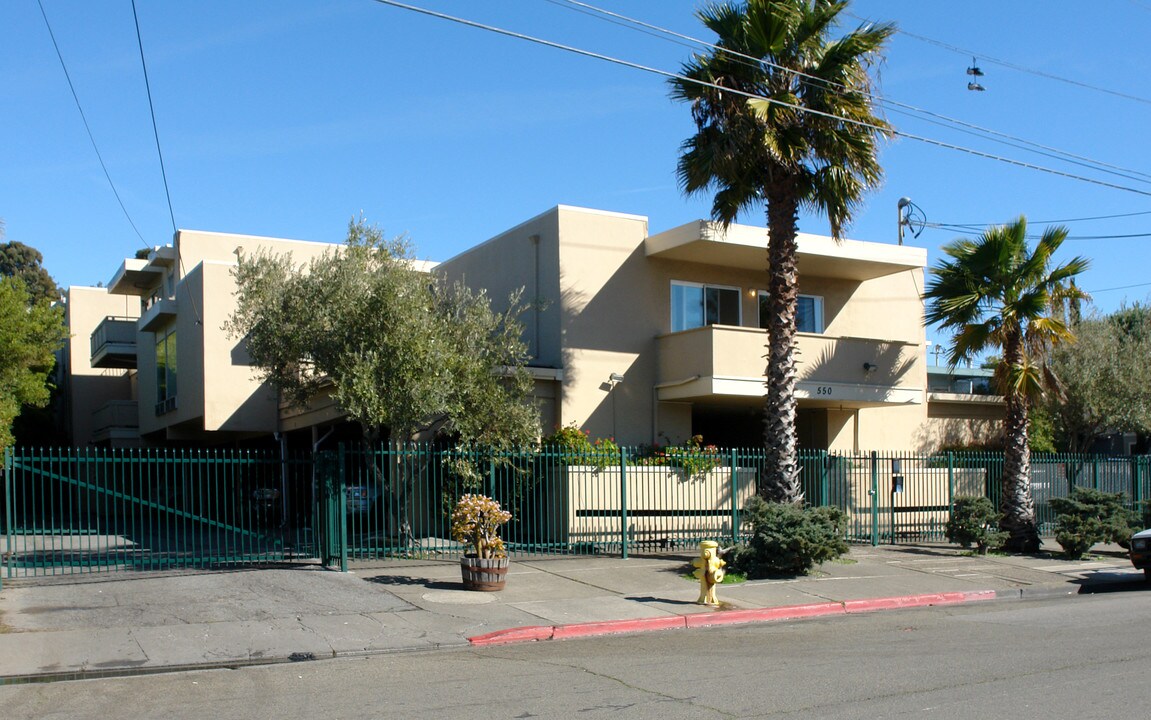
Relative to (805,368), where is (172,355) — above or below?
above

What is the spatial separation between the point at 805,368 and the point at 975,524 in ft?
15.6

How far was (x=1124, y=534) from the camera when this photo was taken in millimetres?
19328

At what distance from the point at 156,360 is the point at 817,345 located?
20675mm

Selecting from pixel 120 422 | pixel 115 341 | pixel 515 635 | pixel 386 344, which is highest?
pixel 115 341

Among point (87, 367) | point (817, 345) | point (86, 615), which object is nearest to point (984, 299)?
point (817, 345)

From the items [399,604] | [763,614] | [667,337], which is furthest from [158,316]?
[763,614]

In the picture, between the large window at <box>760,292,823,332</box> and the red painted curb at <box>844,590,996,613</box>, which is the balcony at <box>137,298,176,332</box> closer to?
the large window at <box>760,292,823,332</box>

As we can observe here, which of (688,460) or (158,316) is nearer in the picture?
(688,460)

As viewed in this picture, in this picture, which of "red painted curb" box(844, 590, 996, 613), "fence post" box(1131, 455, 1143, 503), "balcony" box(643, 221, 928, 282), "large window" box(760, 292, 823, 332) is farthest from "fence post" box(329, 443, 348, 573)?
"fence post" box(1131, 455, 1143, 503)

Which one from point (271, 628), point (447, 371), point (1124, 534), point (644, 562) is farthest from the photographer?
point (1124, 534)

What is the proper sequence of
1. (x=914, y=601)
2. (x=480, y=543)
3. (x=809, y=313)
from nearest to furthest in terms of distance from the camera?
(x=480, y=543) < (x=914, y=601) < (x=809, y=313)

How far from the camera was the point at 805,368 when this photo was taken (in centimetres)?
2211

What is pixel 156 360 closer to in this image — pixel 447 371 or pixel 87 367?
pixel 87 367

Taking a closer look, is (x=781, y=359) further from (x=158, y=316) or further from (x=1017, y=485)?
(x=158, y=316)
